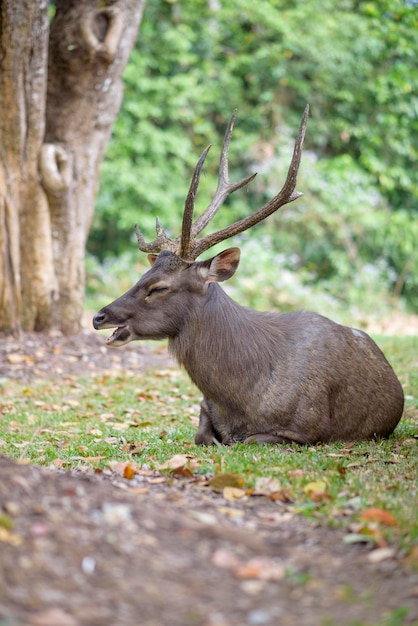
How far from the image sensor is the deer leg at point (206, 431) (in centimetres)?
605

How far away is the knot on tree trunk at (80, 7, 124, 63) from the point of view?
960cm

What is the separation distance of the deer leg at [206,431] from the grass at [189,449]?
12 centimetres

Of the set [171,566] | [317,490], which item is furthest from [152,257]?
[171,566]

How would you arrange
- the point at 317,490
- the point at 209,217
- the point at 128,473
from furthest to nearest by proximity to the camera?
the point at 209,217 < the point at 128,473 < the point at 317,490

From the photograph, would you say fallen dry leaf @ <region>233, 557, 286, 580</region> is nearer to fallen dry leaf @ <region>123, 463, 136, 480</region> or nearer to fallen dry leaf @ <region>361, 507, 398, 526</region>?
fallen dry leaf @ <region>361, 507, 398, 526</region>

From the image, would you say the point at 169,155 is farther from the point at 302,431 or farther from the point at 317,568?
the point at 317,568

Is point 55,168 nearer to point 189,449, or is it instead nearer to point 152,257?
point 152,257

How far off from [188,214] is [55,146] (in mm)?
4539

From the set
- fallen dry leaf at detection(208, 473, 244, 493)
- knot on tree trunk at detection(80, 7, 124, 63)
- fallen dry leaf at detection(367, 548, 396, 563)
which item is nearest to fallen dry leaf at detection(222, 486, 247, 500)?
fallen dry leaf at detection(208, 473, 244, 493)

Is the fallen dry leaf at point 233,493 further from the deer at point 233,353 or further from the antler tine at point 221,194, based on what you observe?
the antler tine at point 221,194

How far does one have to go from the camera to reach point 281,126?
61.1 feet

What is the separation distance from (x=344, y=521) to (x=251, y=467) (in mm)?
1165

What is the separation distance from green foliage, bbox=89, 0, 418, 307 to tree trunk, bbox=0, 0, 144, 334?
678 centimetres

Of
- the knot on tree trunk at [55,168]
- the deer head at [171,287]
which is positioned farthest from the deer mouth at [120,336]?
the knot on tree trunk at [55,168]
